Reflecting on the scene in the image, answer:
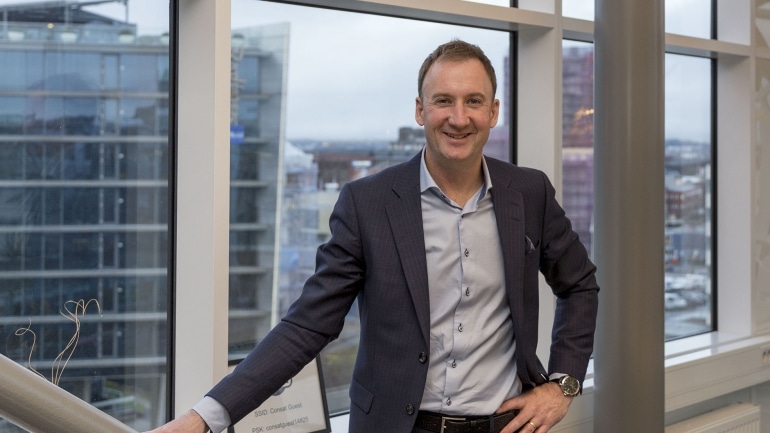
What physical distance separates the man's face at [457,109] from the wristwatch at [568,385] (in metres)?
0.66

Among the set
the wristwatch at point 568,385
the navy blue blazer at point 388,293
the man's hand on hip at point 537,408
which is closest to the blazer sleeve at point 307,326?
the navy blue blazer at point 388,293

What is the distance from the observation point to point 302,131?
3.59 meters

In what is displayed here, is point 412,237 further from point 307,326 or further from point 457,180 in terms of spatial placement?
point 307,326

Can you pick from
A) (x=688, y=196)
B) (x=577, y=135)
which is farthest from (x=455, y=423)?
(x=688, y=196)

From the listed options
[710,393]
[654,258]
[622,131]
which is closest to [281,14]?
[622,131]

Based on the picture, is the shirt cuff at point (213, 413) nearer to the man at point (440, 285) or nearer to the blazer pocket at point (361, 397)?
the man at point (440, 285)

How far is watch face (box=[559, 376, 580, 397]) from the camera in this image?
236 centimetres

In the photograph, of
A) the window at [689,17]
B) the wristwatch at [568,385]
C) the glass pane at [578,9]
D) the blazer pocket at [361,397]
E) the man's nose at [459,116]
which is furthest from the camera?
the window at [689,17]

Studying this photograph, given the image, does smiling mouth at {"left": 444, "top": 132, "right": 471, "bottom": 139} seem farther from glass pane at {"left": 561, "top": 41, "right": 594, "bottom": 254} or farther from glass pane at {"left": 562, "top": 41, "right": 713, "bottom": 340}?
glass pane at {"left": 562, "top": 41, "right": 713, "bottom": 340}

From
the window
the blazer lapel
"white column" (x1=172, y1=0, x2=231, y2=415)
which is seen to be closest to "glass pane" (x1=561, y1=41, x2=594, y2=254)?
the window

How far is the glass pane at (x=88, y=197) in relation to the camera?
2760mm

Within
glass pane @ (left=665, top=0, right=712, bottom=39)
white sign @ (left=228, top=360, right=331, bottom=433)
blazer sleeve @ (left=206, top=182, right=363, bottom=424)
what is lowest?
white sign @ (left=228, top=360, right=331, bottom=433)

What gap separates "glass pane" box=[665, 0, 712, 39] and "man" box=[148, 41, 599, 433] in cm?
320

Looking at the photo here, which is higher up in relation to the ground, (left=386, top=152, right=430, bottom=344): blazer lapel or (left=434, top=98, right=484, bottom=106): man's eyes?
(left=434, top=98, right=484, bottom=106): man's eyes
